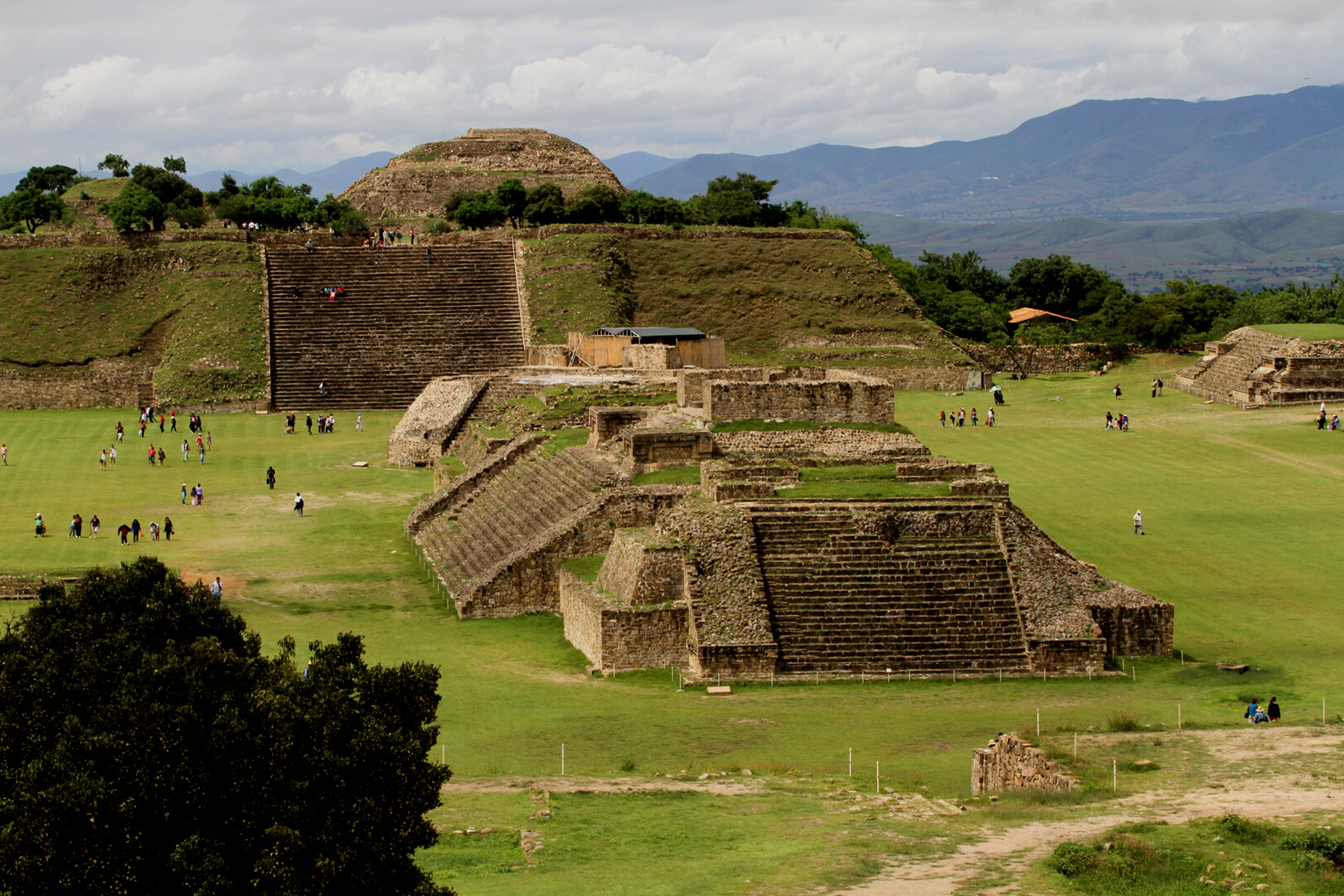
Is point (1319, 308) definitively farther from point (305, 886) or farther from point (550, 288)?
point (305, 886)

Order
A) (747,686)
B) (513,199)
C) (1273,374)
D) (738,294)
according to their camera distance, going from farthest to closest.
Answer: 1. (513,199)
2. (738,294)
3. (1273,374)
4. (747,686)

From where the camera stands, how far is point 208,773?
14.0 metres

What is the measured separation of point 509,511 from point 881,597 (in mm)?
10941

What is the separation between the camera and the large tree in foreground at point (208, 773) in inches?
527

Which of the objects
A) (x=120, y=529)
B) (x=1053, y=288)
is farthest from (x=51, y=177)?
(x=120, y=529)

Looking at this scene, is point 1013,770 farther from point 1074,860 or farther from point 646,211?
point 646,211

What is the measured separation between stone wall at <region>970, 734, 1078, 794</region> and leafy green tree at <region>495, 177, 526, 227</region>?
65593 millimetres

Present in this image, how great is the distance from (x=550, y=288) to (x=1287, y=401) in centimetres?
3155

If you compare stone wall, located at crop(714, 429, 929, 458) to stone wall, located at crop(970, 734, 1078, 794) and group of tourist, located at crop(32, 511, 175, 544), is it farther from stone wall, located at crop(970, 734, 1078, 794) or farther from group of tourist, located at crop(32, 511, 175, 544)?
stone wall, located at crop(970, 734, 1078, 794)

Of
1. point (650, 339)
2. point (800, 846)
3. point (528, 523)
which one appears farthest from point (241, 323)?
point (800, 846)

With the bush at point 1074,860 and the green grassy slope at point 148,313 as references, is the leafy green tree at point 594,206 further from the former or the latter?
the bush at point 1074,860

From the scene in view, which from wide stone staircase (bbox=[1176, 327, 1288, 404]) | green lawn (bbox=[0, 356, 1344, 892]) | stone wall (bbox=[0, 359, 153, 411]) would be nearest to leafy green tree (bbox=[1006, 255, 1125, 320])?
wide stone staircase (bbox=[1176, 327, 1288, 404])

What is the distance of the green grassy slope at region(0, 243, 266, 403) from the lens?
62.3 metres

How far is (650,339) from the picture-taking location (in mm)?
52375
